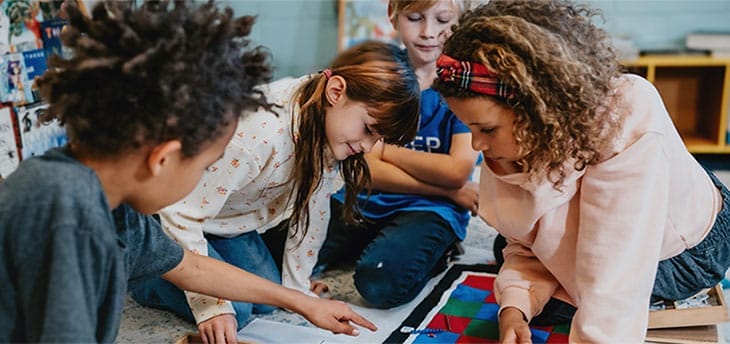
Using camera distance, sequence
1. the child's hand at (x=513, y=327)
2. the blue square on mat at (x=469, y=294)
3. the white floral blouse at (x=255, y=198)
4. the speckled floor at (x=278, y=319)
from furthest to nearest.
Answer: the blue square on mat at (x=469, y=294) → the speckled floor at (x=278, y=319) → the white floral blouse at (x=255, y=198) → the child's hand at (x=513, y=327)

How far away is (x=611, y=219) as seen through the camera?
108cm

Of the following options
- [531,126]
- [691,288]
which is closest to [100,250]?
[531,126]

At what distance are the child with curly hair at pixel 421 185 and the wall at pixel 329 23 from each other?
116 centimetres

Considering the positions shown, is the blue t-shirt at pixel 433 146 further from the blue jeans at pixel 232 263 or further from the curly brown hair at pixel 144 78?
the curly brown hair at pixel 144 78

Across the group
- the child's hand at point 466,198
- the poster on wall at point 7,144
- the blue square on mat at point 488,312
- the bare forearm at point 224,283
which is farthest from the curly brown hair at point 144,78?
the poster on wall at point 7,144

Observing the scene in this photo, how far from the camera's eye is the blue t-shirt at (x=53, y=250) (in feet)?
2.38

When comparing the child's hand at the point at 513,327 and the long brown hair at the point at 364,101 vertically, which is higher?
the long brown hair at the point at 364,101

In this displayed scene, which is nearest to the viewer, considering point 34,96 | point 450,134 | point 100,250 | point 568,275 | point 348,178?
point 100,250

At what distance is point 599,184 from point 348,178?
49 cm

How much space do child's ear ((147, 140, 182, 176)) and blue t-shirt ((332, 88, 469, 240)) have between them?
0.84 m

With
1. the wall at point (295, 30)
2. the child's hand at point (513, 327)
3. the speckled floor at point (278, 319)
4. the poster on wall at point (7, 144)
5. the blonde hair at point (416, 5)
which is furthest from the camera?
the wall at point (295, 30)

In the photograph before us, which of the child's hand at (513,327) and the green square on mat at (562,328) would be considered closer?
the child's hand at (513,327)

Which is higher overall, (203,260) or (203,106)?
(203,106)

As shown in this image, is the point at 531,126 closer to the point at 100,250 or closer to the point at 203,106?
the point at 203,106
